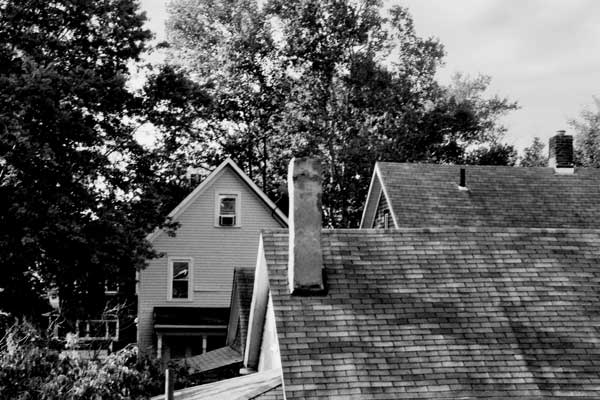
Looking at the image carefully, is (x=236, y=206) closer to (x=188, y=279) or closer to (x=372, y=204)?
(x=188, y=279)

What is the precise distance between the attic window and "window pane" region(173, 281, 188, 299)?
2.59 metres

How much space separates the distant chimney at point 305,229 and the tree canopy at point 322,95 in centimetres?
2649

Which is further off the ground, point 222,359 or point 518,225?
point 518,225

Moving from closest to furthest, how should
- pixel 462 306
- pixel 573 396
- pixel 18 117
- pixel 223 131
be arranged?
pixel 573 396, pixel 462 306, pixel 18 117, pixel 223 131

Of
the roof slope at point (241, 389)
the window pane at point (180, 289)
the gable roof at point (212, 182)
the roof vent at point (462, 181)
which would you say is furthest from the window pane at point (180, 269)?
the roof slope at point (241, 389)

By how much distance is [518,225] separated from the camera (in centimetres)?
2869

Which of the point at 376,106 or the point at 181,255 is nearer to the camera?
the point at 181,255

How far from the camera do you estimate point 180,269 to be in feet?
124

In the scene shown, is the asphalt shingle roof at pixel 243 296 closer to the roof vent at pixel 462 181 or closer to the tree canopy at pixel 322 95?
the roof vent at pixel 462 181

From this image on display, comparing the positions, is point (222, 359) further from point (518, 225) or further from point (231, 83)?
point (231, 83)

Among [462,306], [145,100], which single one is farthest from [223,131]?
[462,306]

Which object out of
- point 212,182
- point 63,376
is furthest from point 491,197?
point 63,376

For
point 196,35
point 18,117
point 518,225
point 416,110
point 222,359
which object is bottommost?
point 222,359

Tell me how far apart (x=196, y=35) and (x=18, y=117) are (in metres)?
23.1
